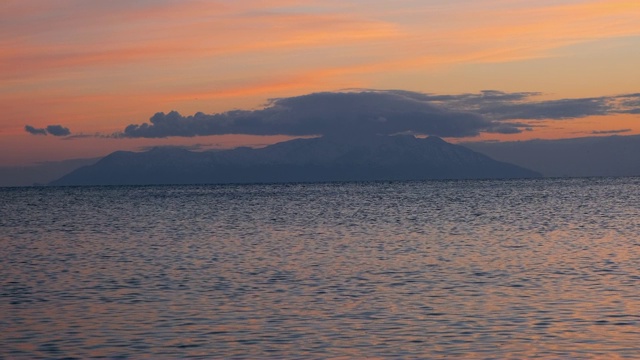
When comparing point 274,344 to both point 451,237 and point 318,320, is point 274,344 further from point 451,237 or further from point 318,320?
point 451,237

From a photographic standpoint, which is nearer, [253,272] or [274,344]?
[274,344]

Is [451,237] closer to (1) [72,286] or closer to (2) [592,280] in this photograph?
(2) [592,280]

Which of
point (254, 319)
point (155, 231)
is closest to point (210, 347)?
point (254, 319)

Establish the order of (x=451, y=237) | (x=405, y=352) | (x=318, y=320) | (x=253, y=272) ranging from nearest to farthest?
(x=405, y=352) < (x=318, y=320) < (x=253, y=272) < (x=451, y=237)

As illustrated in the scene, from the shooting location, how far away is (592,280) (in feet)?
112

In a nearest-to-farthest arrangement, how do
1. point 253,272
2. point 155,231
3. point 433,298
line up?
point 433,298 < point 253,272 < point 155,231

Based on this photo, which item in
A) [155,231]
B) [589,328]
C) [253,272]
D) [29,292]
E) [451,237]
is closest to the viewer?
[589,328]

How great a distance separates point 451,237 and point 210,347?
36.5 m

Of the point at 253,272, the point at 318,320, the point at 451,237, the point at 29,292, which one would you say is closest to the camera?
the point at 318,320

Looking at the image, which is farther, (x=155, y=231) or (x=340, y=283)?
(x=155, y=231)

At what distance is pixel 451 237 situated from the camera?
189ft

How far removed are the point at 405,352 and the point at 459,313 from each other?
17.3 ft

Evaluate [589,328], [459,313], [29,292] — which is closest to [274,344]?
[459,313]

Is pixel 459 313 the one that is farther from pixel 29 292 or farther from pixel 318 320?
pixel 29 292
